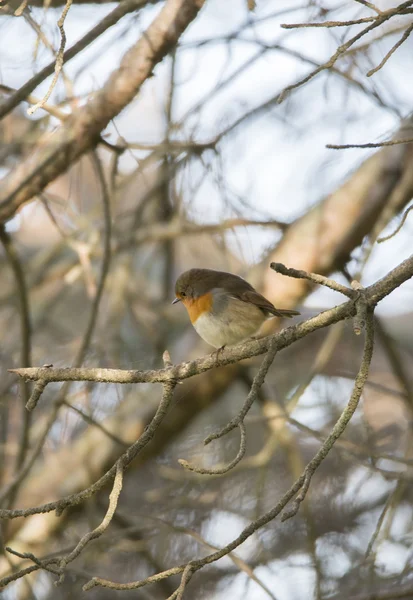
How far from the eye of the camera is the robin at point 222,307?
277cm

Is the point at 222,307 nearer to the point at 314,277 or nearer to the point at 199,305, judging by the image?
the point at 199,305

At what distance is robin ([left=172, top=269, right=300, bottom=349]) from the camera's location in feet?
9.08

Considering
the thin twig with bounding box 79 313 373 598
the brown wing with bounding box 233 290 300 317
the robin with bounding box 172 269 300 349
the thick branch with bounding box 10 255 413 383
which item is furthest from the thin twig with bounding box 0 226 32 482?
the thin twig with bounding box 79 313 373 598

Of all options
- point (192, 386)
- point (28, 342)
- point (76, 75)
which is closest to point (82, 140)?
point (76, 75)

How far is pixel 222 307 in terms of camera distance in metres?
2.83

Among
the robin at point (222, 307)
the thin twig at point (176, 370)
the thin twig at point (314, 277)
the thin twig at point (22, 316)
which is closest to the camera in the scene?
the thin twig at point (314, 277)

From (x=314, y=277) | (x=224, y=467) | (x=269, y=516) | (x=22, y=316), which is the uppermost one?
(x=22, y=316)

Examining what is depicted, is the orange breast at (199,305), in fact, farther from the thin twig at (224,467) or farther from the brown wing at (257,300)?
the thin twig at (224,467)

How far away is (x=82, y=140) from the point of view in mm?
3020

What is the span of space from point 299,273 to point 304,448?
420cm

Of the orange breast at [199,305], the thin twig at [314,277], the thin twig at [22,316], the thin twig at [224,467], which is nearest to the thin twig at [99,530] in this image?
the thin twig at [224,467]

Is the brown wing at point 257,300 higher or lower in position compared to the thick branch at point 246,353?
higher

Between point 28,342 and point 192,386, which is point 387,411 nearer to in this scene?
point 192,386

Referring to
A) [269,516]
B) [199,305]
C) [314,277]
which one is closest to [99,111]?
[199,305]
